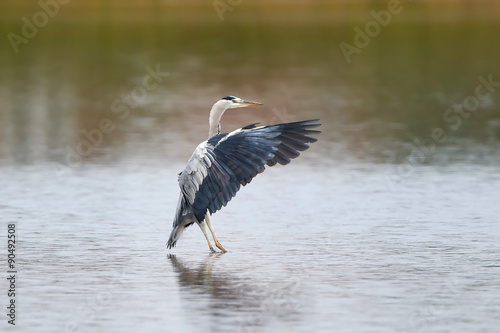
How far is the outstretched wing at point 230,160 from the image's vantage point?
1278 centimetres

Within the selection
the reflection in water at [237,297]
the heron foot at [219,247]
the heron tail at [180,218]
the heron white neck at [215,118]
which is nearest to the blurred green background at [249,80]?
the heron white neck at [215,118]

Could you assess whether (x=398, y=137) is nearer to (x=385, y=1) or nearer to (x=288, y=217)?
(x=288, y=217)

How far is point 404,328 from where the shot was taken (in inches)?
384

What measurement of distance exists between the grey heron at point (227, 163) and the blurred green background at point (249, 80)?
729 centimetres

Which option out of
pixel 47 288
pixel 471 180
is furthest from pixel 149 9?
pixel 47 288

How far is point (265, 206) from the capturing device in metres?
16.2

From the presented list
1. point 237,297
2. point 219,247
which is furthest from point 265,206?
point 237,297

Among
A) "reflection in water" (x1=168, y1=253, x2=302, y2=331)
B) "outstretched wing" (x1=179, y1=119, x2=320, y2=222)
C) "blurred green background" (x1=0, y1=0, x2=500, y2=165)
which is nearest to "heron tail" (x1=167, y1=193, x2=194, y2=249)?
"outstretched wing" (x1=179, y1=119, x2=320, y2=222)

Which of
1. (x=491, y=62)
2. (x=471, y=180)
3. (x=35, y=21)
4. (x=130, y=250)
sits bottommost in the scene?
(x=130, y=250)

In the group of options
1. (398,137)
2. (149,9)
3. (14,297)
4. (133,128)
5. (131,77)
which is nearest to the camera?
(14,297)

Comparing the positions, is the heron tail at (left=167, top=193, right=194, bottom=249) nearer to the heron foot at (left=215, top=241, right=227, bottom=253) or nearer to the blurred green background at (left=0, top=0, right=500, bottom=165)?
the heron foot at (left=215, top=241, right=227, bottom=253)

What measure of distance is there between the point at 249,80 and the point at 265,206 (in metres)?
20.1

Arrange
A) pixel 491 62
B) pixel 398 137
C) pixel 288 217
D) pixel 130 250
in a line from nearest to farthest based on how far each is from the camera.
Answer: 1. pixel 130 250
2. pixel 288 217
3. pixel 398 137
4. pixel 491 62

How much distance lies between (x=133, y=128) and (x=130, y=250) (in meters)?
12.2
